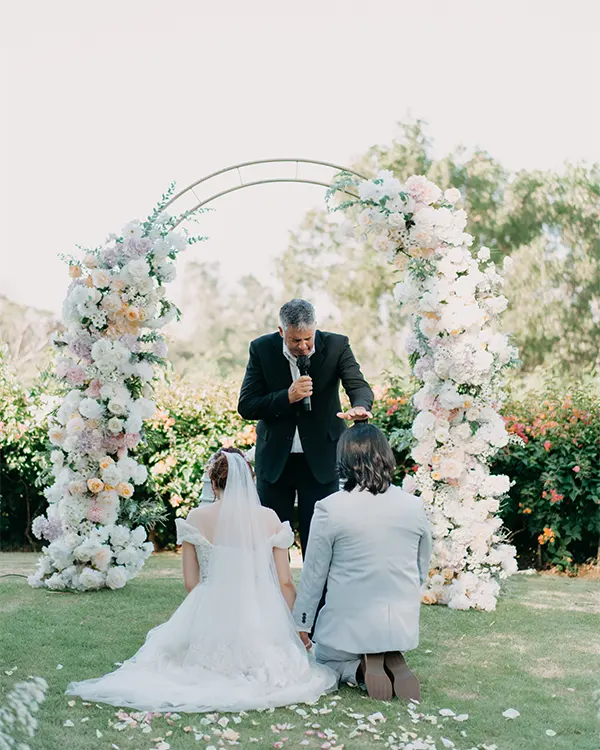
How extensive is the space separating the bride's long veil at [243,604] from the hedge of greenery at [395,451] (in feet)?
7.26

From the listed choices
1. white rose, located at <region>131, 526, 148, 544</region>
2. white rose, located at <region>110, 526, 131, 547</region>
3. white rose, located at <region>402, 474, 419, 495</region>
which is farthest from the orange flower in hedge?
white rose, located at <region>110, 526, 131, 547</region>

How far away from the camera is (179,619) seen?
12.6ft

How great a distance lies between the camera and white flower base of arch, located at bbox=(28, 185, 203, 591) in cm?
591

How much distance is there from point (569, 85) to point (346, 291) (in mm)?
8631

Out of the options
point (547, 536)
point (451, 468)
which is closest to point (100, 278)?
point (451, 468)

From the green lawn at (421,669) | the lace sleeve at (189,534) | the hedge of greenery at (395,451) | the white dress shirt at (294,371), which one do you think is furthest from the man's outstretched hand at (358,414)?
the hedge of greenery at (395,451)

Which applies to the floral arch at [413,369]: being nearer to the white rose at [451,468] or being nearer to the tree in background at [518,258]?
the white rose at [451,468]

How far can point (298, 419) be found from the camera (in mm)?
4406

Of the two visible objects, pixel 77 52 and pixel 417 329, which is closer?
pixel 417 329

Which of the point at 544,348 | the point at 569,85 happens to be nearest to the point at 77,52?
the point at 569,85

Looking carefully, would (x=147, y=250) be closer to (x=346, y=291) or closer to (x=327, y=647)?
(x=327, y=647)

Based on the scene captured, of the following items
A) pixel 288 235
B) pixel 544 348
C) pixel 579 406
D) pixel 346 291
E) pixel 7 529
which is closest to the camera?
pixel 579 406

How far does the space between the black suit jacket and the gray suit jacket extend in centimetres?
68

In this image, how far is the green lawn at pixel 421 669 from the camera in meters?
3.15
